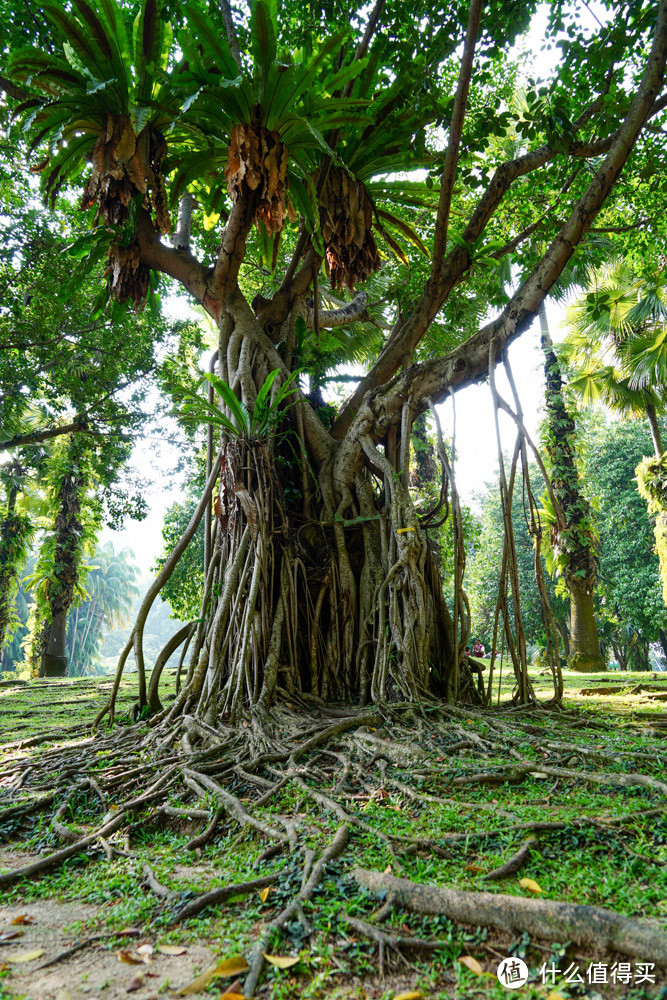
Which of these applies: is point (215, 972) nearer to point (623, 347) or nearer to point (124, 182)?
point (124, 182)

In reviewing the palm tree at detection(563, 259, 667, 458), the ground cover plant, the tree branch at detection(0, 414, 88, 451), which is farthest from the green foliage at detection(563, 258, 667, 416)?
the tree branch at detection(0, 414, 88, 451)

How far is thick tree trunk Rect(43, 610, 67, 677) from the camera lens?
34.9ft

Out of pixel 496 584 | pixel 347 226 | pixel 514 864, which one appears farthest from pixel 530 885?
pixel 496 584

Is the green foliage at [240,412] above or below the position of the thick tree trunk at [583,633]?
above

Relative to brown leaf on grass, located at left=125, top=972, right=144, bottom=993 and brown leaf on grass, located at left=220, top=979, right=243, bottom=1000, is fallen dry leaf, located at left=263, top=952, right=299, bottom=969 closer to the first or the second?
brown leaf on grass, located at left=220, top=979, right=243, bottom=1000

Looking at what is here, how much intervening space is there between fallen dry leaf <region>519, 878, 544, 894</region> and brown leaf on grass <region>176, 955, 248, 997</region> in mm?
759

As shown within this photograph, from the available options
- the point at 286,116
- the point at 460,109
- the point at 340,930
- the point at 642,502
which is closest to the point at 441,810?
the point at 340,930

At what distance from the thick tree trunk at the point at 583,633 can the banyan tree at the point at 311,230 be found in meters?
5.05

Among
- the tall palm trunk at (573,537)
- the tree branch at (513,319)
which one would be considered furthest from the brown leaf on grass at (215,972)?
the tall palm trunk at (573,537)

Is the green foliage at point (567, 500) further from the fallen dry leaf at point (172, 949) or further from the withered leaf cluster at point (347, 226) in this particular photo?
the fallen dry leaf at point (172, 949)

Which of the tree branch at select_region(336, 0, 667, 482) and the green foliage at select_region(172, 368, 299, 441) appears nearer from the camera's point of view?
the tree branch at select_region(336, 0, 667, 482)

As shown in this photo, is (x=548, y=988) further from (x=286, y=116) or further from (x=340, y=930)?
(x=286, y=116)

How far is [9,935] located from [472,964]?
1269 mm

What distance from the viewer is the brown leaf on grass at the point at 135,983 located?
50.4 inches
